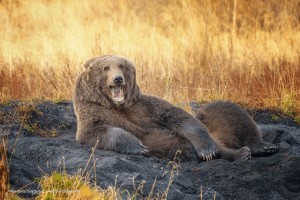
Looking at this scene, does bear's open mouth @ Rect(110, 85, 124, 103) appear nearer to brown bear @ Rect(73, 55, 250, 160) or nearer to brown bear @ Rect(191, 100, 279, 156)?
brown bear @ Rect(73, 55, 250, 160)

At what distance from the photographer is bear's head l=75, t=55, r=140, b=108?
734 centimetres

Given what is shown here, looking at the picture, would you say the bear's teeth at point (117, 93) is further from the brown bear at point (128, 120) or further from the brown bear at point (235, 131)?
the brown bear at point (235, 131)

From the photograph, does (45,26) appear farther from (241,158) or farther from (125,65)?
(241,158)

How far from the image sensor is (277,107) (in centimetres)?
1002

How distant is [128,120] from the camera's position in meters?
7.38

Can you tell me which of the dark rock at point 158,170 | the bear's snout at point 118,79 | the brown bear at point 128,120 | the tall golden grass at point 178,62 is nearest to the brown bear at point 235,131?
the dark rock at point 158,170

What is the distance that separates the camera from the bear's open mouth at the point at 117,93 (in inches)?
287

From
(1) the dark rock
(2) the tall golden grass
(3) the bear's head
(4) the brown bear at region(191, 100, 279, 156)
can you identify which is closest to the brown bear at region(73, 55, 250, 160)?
(3) the bear's head

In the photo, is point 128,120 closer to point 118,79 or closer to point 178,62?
point 118,79

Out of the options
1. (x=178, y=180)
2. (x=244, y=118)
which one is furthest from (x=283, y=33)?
(x=178, y=180)

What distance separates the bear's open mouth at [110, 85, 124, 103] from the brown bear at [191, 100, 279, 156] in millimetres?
1171

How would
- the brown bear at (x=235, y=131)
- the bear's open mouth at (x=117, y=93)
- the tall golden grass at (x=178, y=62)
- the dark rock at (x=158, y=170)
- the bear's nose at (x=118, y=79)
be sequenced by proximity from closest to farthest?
the dark rock at (x=158, y=170) < the bear's nose at (x=118, y=79) < the bear's open mouth at (x=117, y=93) < the brown bear at (x=235, y=131) < the tall golden grass at (x=178, y=62)

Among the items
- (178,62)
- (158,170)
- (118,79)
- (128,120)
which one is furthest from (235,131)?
(178,62)

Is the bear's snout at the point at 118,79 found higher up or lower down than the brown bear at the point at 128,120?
higher up
